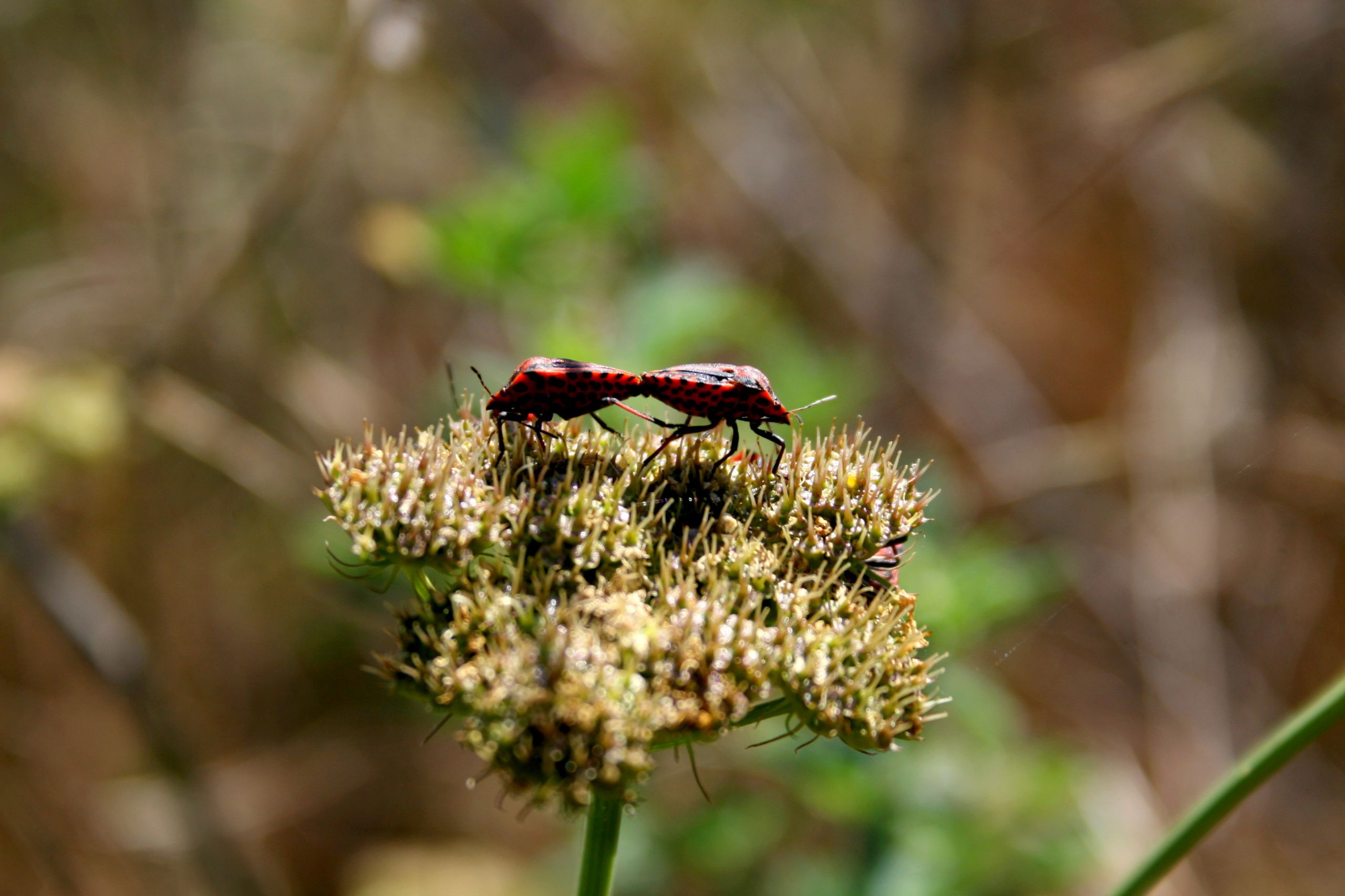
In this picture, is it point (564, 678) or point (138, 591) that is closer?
point (564, 678)

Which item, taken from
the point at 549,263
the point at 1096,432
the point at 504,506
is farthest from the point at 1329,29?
the point at 504,506

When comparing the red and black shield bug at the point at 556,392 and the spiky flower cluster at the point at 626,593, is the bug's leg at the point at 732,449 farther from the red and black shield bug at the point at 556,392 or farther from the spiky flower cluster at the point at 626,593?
the red and black shield bug at the point at 556,392

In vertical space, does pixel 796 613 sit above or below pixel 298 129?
below

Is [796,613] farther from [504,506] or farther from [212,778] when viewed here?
[212,778]

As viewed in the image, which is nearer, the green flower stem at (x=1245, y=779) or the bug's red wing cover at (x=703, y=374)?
the green flower stem at (x=1245, y=779)

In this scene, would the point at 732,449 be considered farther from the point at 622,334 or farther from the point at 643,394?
the point at 622,334

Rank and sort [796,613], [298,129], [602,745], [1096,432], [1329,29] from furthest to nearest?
[1096,432] < [1329,29] < [298,129] < [796,613] < [602,745]

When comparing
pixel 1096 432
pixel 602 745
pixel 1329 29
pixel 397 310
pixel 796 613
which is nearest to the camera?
pixel 602 745

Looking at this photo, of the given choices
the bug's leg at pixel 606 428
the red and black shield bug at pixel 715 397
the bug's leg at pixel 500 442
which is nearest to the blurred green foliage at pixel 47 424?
the bug's leg at pixel 500 442
